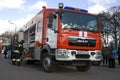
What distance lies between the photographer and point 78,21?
1395 cm

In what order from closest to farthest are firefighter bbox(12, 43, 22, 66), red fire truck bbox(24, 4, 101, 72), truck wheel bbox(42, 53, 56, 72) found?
red fire truck bbox(24, 4, 101, 72) → truck wheel bbox(42, 53, 56, 72) → firefighter bbox(12, 43, 22, 66)

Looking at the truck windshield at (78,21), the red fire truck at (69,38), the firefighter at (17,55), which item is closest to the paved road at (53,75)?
the red fire truck at (69,38)

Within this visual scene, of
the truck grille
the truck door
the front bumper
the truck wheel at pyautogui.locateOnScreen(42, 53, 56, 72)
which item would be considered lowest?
the truck wheel at pyautogui.locateOnScreen(42, 53, 56, 72)

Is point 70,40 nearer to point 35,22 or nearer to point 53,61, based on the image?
point 53,61

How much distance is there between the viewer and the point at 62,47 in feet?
44.1

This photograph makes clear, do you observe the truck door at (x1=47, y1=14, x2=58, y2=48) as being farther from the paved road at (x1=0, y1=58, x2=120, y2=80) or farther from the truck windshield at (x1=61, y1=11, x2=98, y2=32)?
the paved road at (x1=0, y1=58, x2=120, y2=80)

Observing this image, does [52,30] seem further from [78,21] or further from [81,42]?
[81,42]

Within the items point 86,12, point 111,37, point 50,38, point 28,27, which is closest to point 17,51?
point 28,27

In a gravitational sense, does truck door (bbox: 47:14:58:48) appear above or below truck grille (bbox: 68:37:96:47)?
above

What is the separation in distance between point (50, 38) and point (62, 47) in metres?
1.07

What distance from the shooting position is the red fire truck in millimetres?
13523

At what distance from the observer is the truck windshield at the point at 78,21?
13.6m

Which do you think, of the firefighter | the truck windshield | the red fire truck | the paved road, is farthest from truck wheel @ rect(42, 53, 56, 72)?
the firefighter

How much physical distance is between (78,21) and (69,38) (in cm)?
99
